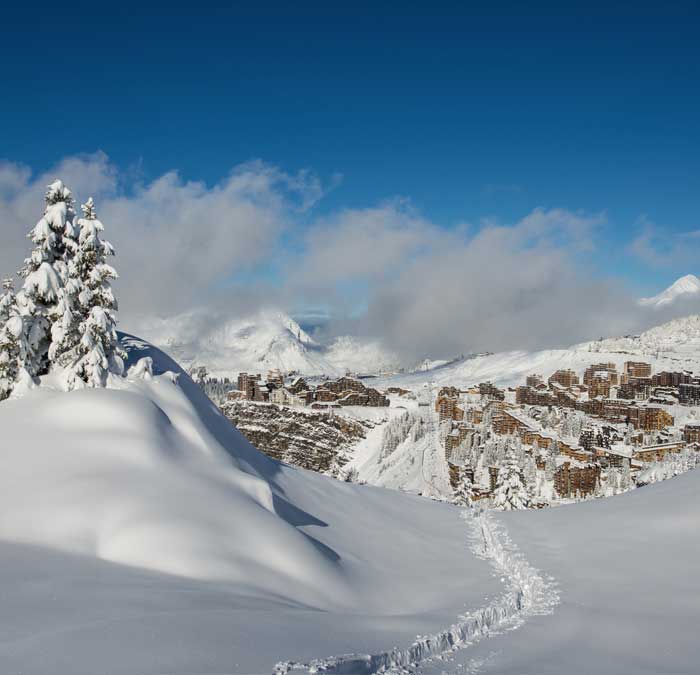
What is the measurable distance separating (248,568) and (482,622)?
19.2 ft

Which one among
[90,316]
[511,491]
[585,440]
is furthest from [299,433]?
[90,316]

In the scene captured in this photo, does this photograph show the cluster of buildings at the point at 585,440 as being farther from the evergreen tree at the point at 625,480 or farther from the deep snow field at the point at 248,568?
the deep snow field at the point at 248,568

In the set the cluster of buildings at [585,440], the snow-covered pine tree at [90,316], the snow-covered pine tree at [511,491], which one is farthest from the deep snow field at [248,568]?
the cluster of buildings at [585,440]

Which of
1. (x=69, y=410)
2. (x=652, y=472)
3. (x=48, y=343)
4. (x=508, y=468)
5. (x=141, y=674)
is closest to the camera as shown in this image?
(x=141, y=674)

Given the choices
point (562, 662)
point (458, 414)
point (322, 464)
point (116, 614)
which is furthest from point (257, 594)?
point (458, 414)

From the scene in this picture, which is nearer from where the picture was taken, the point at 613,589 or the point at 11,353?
the point at 613,589

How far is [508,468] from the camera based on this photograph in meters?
48.6

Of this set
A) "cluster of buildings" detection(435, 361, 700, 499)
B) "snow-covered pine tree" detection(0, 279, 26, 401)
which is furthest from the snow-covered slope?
"cluster of buildings" detection(435, 361, 700, 499)

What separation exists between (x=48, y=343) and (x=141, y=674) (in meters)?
18.4

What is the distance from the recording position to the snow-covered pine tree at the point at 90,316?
1967 cm

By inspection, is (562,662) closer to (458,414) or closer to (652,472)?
(652,472)

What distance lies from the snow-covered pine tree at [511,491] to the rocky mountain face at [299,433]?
72.2m

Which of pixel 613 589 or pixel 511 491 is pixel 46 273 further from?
pixel 511 491

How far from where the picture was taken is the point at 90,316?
2006cm
